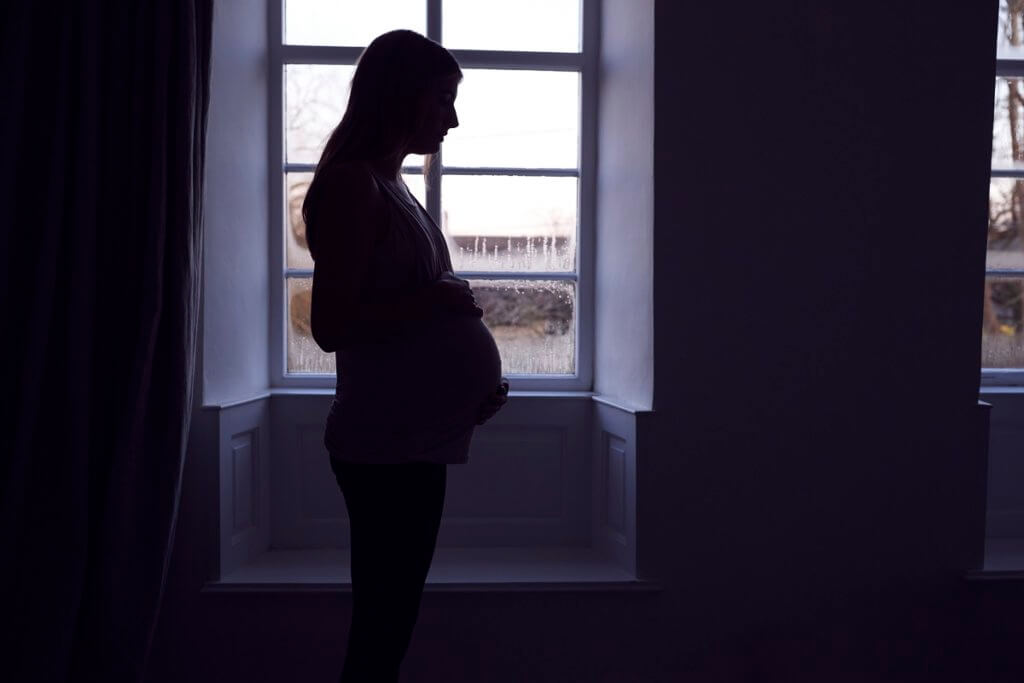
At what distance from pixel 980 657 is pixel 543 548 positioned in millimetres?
1277

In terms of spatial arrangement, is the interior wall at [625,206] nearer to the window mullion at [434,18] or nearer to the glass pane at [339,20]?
the window mullion at [434,18]

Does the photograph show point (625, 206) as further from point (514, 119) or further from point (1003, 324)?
point (1003, 324)

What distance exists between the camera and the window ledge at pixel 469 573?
2.20 meters

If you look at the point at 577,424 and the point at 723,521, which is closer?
the point at 723,521

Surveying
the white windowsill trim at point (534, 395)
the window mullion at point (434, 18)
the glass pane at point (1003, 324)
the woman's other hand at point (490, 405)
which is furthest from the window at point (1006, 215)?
the woman's other hand at point (490, 405)

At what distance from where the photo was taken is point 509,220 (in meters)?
2.72

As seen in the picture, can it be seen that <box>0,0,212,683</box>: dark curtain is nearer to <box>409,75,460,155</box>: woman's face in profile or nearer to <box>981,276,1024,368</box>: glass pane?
<box>409,75,460,155</box>: woman's face in profile

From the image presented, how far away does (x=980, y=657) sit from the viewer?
89.4 inches

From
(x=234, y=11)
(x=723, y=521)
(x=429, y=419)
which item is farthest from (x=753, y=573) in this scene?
(x=234, y=11)

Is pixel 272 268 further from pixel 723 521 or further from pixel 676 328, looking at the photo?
pixel 723 521

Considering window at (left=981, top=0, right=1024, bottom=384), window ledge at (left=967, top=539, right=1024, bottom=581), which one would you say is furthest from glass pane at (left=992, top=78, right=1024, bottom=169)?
window ledge at (left=967, top=539, right=1024, bottom=581)

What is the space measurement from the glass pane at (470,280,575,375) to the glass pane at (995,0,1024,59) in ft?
5.68

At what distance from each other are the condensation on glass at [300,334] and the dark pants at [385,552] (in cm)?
138

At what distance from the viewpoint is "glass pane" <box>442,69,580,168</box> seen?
106 inches
